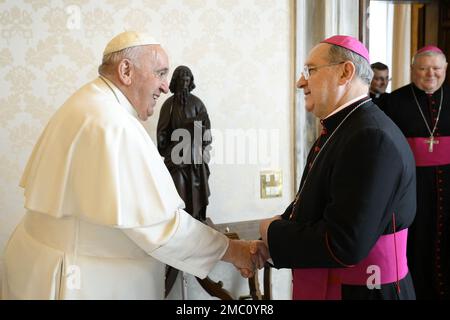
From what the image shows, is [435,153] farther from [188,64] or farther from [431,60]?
[188,64]

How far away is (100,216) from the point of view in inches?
68.4

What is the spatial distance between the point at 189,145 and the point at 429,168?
5.96ft

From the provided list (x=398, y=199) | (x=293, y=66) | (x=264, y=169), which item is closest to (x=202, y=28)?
(x=293, y=66)

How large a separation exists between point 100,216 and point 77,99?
496 mm

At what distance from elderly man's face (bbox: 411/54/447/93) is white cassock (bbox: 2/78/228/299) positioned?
245cm

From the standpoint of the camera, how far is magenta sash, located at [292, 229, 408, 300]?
1829 millimetres

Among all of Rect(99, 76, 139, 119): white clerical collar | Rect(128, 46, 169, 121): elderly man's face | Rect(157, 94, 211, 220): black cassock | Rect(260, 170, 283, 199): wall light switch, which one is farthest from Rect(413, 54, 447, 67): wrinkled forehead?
Rect(99, 76, 139, 119): white clerical collar

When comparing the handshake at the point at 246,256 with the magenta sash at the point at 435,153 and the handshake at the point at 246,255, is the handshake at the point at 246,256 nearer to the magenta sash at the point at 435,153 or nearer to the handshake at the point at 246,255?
the handshake at the point at 246,255

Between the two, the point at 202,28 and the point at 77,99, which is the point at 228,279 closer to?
the point at 202,28

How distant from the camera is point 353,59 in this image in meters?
1.81

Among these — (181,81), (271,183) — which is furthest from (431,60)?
(181,81)

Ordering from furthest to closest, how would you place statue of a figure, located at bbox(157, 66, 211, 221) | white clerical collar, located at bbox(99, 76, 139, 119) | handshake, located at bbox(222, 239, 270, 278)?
statue of a figure, located at bbox(157, 66, 211, 221)
handshake, located at bbox(222, 239, 270, 278)
white clerical collar, located at bbox(99, 76, 139, 119)

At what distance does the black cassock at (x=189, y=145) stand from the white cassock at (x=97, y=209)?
83cm

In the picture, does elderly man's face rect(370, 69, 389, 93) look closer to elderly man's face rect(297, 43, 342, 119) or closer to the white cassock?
elderly man's face rect(297, 43, 342, 119)
